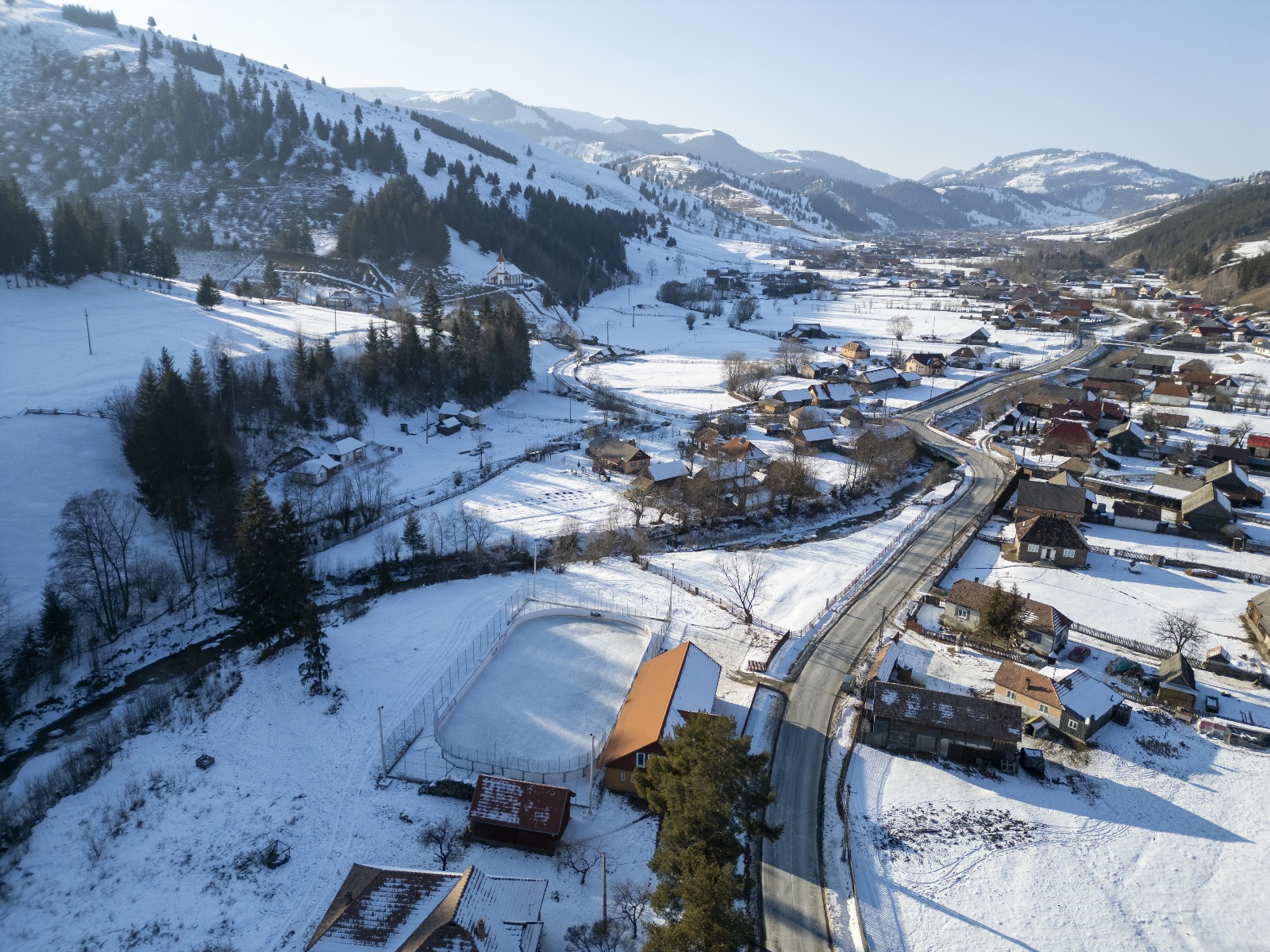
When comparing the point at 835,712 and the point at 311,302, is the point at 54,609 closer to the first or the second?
the point at 835,712

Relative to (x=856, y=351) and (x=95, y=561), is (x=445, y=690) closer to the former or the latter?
(x=95, y=561)

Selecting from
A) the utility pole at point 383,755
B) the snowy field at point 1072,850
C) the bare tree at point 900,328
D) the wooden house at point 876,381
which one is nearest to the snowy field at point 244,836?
the utility pole at point 383,755

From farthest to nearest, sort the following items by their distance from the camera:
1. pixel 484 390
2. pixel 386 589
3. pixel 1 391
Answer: pixel 484 390 → pixel 1 391 → pixel 386 589

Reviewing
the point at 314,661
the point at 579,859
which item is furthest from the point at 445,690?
the point at 579,859

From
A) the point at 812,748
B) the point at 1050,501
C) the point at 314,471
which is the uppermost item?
the point at 1050,501

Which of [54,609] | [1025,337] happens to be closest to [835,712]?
[54,609]

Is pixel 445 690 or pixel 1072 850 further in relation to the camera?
pixel 445 690
